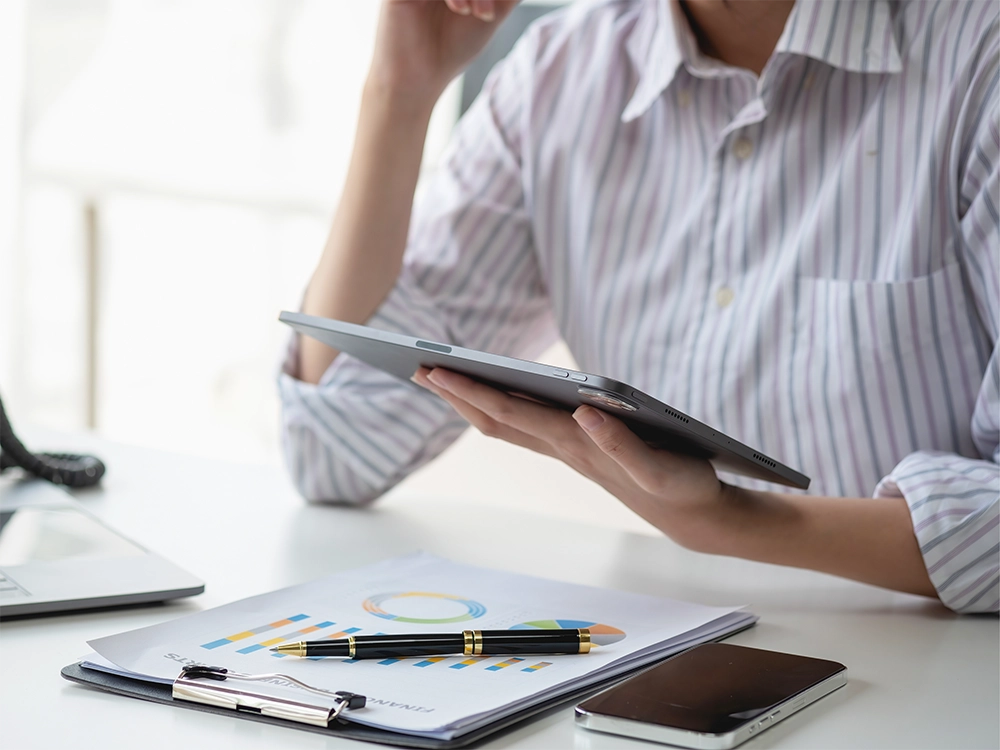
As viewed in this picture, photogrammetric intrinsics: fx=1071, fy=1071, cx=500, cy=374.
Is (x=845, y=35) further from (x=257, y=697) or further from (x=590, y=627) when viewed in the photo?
(x=257, y=697)

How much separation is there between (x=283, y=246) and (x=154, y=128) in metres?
0.45

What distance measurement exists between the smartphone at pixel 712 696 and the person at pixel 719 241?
0.66 feet

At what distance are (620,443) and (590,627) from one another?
114 millimetres

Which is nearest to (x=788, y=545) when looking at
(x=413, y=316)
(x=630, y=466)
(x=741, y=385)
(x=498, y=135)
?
(x=630, y=466)

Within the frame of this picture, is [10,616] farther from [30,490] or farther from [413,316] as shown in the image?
[413,316]

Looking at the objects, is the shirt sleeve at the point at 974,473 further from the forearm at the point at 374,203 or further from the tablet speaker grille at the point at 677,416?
the forearm at the point at 374,203

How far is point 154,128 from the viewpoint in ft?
8.98

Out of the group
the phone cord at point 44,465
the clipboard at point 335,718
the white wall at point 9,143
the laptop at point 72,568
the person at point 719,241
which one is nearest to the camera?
the clipboard at point 335,718

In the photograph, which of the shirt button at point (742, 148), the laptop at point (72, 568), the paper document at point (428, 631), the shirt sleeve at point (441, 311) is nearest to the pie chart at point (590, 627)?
the paper document at point (428, 631)

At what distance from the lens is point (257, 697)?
512 millimetres

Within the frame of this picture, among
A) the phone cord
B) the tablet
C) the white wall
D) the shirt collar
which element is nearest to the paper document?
the tablet

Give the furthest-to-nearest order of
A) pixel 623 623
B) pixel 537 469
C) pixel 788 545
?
pixel 537 469
pixel 788 545
pixel 623 623

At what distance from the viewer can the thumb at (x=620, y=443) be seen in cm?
65

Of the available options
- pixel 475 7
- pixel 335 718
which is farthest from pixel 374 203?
pixel 335 718
